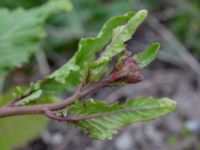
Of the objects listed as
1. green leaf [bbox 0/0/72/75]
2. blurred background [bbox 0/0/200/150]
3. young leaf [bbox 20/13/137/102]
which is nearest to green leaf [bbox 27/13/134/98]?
young leaf [bbox 20/13/137/102]

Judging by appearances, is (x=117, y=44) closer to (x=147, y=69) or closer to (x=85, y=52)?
(x=85, y=52)

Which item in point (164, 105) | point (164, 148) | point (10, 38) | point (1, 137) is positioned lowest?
point (164, 148)

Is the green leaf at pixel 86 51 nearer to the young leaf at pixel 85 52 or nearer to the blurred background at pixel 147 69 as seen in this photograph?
the young leaf at pixel 85 52

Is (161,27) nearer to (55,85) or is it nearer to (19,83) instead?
(19,83)

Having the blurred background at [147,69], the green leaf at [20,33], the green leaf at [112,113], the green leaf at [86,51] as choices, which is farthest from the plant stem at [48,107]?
the blurred background at [147,69]

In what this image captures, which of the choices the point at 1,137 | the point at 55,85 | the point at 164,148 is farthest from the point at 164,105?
the point at 164,148

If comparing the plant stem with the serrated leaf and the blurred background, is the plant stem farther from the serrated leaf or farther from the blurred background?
the blurred background
